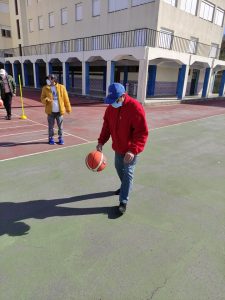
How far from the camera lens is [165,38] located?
19.8 meters

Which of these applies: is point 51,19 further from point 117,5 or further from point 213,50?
point 213,50

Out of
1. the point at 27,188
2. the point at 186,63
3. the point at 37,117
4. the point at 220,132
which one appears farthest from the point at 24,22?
the point at 27,188

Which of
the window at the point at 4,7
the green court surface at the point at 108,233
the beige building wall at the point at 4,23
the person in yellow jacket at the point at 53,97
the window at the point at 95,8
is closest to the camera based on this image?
the green court surface at the point at 108,233

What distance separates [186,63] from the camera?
64.7 feet

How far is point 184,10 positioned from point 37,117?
59.7ft

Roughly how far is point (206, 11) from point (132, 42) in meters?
10.9

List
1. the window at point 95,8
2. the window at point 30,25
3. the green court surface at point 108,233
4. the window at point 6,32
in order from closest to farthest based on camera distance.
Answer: the green court surface at point 108,233
the window at point 95,8
the window at point 30,25
the window at point 6,32

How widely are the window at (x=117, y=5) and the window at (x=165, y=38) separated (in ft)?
13.5

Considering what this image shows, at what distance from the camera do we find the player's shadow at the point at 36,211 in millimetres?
3393

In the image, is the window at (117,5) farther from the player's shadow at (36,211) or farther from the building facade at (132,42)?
the player's shadow at (36,211)

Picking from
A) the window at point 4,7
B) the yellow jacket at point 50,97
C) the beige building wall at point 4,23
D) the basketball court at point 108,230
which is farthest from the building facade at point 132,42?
the basketball court at point 108,230

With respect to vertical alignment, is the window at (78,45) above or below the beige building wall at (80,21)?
below

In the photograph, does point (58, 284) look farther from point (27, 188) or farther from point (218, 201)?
point (218, 201)

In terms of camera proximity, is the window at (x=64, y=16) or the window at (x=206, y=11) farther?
the window at (x=64, y=16)
